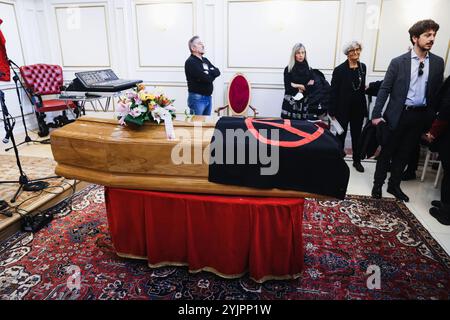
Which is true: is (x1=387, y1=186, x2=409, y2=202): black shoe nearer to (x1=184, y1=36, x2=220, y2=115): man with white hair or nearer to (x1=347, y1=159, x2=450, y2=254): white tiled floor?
(x1=347, y1=159, x2=450, y2=254): white tiled floor

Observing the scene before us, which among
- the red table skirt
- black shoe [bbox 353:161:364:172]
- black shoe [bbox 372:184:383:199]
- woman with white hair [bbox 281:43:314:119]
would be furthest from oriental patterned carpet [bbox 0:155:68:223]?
black shoe [bbox 353:161:364:172]

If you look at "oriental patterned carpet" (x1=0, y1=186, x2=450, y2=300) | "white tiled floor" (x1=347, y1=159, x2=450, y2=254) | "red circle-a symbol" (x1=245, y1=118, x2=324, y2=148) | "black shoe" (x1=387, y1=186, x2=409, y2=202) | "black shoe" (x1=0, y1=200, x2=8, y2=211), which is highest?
"red circle-a symbol" (x1=245, y1=118, x2=324, y2=148)

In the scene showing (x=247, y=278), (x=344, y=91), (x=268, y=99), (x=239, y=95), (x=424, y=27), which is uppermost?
(x=424, y=27)

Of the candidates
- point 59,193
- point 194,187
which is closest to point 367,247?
point 194,187

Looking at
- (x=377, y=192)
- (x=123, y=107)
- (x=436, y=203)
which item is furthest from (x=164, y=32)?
(x=436, y=203)

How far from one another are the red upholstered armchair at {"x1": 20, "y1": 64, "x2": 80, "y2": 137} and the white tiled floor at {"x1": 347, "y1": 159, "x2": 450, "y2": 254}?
455 centimetres

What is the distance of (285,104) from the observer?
4531 mm

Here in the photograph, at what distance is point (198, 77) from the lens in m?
4.18

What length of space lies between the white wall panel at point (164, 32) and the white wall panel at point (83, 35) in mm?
728

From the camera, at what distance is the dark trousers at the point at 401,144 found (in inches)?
122

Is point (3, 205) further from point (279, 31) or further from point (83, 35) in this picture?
point (279, 31)

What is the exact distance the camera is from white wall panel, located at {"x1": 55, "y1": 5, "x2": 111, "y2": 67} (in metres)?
5.73

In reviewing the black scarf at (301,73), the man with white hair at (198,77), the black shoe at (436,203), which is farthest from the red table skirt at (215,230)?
the black scarf at (301,73)

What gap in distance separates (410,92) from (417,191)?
1.28m
